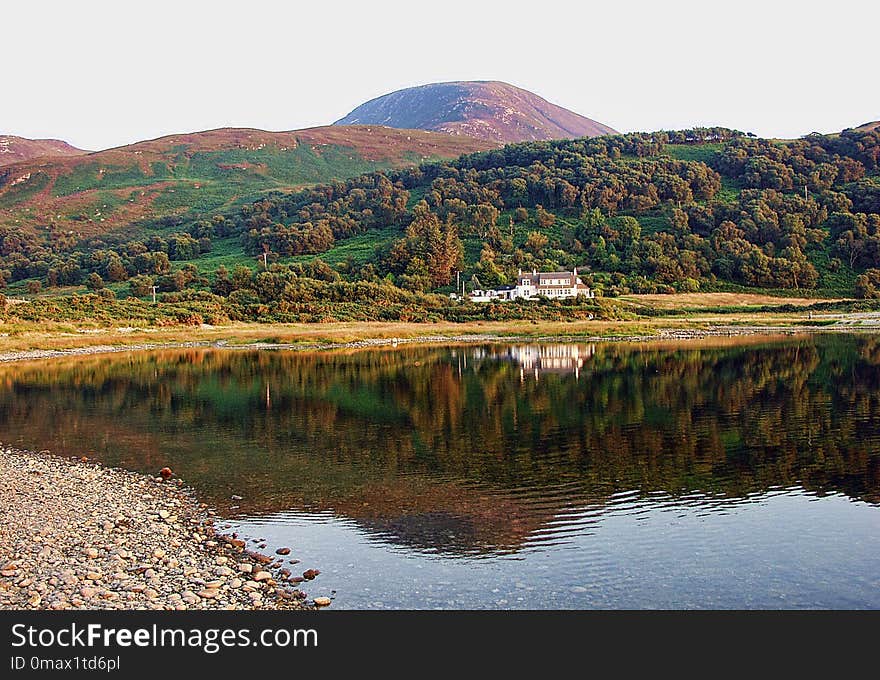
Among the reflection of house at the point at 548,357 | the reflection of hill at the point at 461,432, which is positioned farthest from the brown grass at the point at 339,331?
the reflection of hill at the point at 461,432

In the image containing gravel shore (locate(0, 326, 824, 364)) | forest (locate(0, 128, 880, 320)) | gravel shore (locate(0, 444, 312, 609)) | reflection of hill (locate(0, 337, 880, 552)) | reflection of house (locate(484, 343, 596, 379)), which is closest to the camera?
gravel shore (locate(0, 444, 312, 609))

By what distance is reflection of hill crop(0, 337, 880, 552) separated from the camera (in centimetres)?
1998

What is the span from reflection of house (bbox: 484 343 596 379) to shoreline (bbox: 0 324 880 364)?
9.46 m

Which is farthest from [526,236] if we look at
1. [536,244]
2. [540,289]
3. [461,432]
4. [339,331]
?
[461,432]

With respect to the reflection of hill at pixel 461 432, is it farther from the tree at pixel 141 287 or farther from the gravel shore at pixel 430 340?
the tree at pixel 141 287

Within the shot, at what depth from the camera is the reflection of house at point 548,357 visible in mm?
53438

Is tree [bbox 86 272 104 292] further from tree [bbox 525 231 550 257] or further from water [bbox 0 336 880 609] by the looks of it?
water [bbox 0 336 880 609]

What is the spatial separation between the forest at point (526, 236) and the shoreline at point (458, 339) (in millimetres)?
15658

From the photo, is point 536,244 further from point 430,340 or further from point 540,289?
point 430,340

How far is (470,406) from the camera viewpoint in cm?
3669

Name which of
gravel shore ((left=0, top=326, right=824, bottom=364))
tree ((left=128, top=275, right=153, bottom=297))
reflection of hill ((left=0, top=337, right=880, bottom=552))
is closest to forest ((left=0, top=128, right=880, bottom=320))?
tree ((left=128, top=275, right=153, bottom=297))

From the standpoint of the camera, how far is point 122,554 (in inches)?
569

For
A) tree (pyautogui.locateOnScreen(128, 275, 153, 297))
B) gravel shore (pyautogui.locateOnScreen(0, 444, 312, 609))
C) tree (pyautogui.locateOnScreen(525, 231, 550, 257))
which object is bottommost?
gravel shore (pyautogui.locateOnScreen(0, 444, 312, 609))
